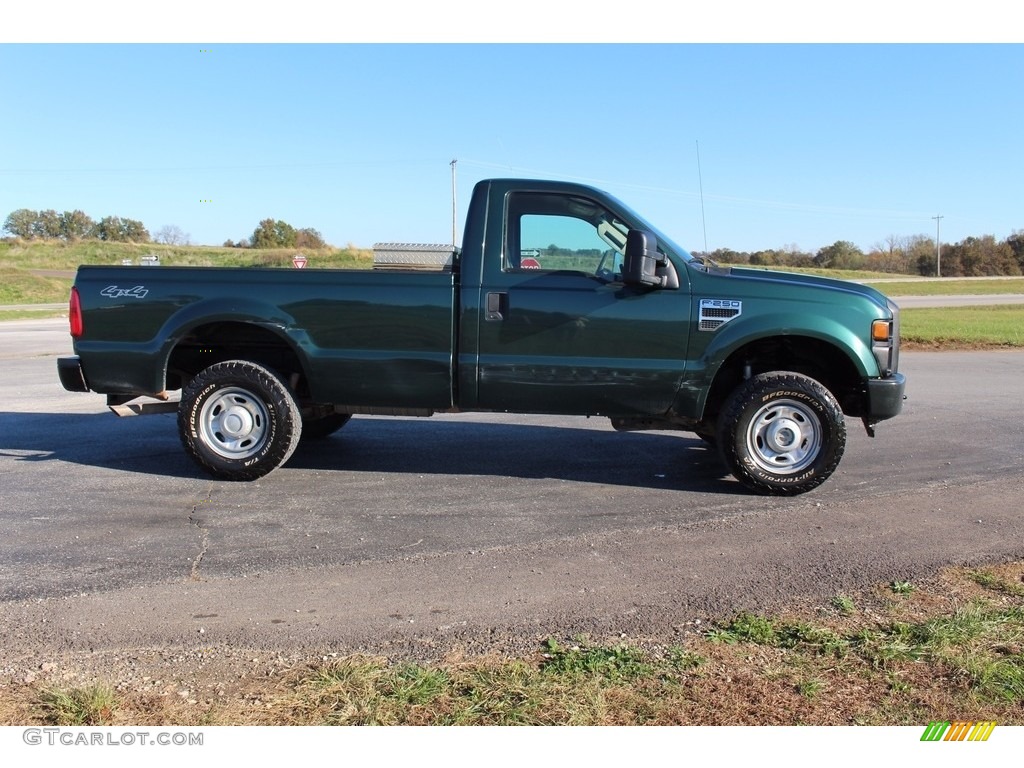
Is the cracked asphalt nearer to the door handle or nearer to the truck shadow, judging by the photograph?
the truck shadow

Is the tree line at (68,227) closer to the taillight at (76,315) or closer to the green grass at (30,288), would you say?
the green grass at (30,288)

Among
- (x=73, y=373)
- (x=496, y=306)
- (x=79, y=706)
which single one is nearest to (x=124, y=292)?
(x=73, y=373)

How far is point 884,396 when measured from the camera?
6066 mm

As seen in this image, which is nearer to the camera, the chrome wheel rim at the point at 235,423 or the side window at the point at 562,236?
the side window at the point at 562,236

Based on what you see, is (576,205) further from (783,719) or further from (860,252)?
(860,252)

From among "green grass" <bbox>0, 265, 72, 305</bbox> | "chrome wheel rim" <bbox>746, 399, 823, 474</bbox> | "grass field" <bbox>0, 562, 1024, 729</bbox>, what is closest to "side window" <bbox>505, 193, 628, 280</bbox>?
"chrome wheel rim" <bbox>746, 399, 823, 474</bbox>

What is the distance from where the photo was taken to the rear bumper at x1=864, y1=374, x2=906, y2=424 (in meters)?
6.05

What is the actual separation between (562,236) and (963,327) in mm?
17512

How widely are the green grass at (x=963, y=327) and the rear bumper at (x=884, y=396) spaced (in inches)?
493

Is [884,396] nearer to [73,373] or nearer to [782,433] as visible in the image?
[782,433]

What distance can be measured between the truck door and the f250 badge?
8.05 ft

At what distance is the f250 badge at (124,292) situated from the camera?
20.9 ft

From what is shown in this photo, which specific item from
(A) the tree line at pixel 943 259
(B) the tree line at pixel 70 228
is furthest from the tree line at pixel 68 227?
(A) the tree line at pixel 943 259

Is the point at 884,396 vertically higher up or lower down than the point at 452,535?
higher up
